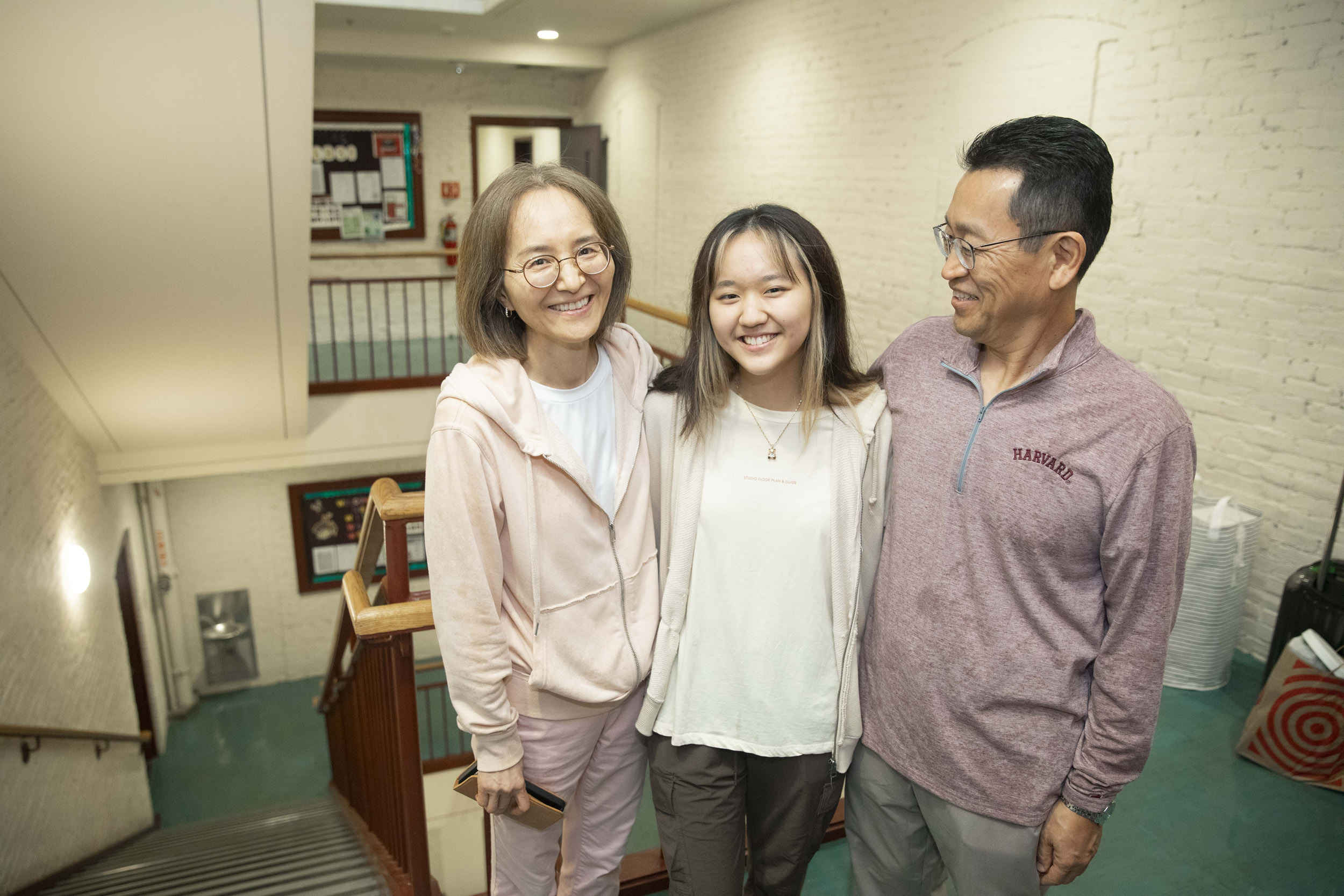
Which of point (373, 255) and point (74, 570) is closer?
point (74, 570)

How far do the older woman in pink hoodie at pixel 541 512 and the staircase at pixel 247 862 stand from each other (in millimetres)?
1330

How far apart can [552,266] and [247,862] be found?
121 inches

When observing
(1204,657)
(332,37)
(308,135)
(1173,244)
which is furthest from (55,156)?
(332,37)

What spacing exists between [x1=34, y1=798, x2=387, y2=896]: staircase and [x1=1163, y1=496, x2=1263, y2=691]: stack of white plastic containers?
313 cm

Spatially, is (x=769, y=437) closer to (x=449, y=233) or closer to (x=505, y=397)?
(x=505, y=397)

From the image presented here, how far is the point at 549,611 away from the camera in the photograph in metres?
1.55

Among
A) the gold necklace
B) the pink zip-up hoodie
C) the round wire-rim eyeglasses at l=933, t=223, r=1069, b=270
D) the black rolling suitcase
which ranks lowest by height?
the black rolling suitcase

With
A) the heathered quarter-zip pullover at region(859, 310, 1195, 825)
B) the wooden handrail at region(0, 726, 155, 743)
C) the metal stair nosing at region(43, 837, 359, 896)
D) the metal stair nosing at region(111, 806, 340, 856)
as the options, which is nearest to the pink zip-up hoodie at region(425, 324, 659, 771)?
the heathered quarter-zip pullover at region(859, 310, 1195, 825)

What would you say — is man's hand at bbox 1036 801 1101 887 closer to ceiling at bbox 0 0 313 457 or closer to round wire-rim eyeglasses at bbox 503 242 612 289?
round wire-rim eyeglasses at bbox 503 242 612 289

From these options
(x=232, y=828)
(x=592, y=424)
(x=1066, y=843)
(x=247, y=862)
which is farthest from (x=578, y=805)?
(x=232, y=828)

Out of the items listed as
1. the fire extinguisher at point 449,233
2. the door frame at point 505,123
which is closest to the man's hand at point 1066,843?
the fire extinguisher at point 449,233

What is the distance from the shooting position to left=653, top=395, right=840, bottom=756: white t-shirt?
153cm

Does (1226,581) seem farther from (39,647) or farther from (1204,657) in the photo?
(39,647)

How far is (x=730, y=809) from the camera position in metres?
1.61
